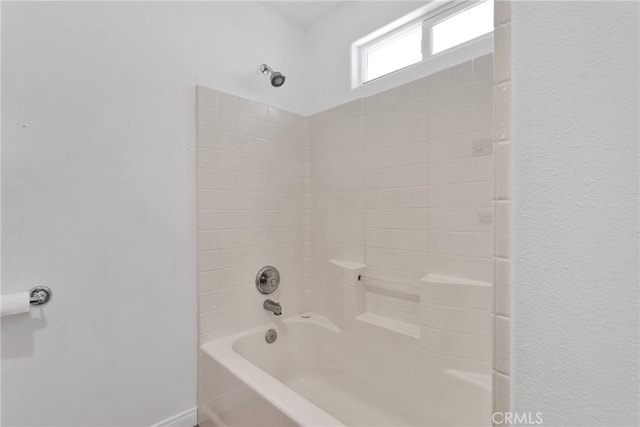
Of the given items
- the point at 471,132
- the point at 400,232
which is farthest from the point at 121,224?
the point at 471,132

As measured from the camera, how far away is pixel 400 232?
1.68m

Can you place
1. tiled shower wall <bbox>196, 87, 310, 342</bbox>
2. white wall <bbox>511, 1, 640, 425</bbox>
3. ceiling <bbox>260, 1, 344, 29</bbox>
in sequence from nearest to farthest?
white wall <bbox>511, 1, 640, 425</bbox> → tiled shower wall <bbox>196, 87, 310, 342</bbox> → ceiling <bbox>260, 1, 344, 29</bbox>

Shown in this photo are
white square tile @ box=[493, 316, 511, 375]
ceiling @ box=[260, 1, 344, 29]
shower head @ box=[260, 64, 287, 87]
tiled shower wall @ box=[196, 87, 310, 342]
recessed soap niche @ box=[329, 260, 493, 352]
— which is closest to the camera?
white square tile @ box=[493, 316, 511, 375]

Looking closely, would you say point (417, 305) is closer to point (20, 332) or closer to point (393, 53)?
point (393, 53)

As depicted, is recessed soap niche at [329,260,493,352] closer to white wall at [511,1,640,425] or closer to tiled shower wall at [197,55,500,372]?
tiled shower wall at [197,55,500,372]

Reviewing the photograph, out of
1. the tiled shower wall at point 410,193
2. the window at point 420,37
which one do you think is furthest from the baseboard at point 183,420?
the window at point 420,37

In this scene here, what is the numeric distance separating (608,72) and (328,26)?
6.71 feet

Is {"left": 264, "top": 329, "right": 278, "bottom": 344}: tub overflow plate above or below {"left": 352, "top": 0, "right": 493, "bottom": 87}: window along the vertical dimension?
below

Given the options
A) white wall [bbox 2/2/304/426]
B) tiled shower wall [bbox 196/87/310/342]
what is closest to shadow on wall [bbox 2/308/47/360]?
white wall [bbox 2/2/304/426]

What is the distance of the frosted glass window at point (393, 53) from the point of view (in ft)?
5.74

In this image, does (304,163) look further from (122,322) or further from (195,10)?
(122,322)

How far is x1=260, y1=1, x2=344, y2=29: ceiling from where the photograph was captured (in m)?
1.96

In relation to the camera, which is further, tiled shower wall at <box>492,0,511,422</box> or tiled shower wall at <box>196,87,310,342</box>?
tiled shower wall at <box>196,87,310,342</box>

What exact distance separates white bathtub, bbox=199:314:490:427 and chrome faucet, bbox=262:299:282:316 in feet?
0.39
